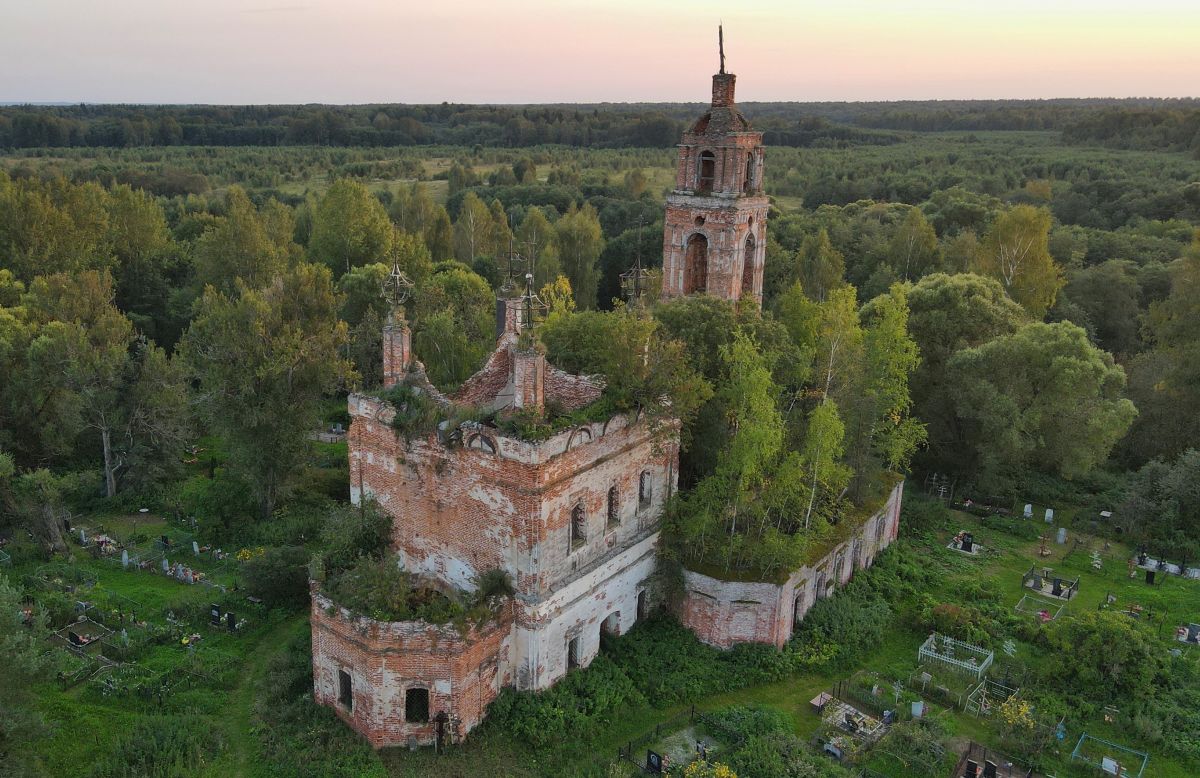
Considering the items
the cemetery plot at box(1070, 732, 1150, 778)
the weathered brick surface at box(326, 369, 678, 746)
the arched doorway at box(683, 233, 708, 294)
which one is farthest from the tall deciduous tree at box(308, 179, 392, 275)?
the cemetery plot at box(1070, 732, 1150, 778)

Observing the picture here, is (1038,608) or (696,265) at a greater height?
(696,265)

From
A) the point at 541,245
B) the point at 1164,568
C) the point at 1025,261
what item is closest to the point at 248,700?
the point at 1164,568

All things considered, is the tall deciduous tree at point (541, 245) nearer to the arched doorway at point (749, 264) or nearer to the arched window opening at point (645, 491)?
the arched doorway at point (749, 264)

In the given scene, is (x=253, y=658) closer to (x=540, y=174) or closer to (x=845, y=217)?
(x=845, y=217)

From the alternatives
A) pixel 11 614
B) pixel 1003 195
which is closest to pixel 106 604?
pixel 11 614

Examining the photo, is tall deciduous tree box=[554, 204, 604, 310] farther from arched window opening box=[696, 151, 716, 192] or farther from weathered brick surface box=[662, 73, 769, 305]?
arched window opening box=[696, 151, 716, 192]

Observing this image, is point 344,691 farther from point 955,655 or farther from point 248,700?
point 955,655

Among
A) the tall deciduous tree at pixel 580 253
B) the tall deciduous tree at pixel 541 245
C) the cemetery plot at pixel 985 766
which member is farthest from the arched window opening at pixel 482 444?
the tall deciduous tree at pixel 580 253
